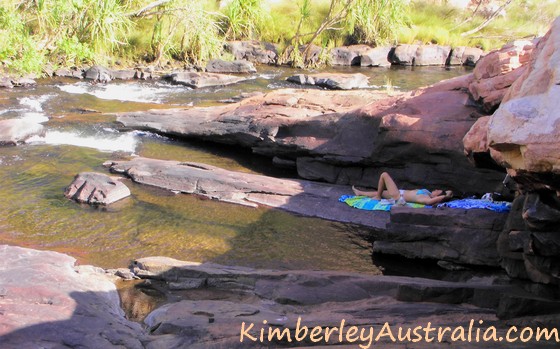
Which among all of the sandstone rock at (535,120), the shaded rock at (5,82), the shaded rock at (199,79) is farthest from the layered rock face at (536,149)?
the shaded rock at (5,82)

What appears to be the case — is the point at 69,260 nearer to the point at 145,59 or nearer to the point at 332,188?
the point at 332,188

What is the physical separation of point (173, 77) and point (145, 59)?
117 inches

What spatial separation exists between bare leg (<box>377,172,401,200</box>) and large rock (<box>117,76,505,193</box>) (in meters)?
0.56

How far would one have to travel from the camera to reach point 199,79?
17.5m

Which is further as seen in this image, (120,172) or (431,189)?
(120,172)

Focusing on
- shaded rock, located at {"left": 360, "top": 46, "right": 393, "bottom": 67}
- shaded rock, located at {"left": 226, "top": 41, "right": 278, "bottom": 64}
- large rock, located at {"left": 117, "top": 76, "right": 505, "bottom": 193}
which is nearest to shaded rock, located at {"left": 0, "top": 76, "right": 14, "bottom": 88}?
large rock, located at {"left": 117, "top": 76, "right": 505, "bottom": 193}

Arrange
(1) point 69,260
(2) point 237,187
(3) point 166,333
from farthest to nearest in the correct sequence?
(2) point 237,187
(1) point 69,260
(3) point 166,333

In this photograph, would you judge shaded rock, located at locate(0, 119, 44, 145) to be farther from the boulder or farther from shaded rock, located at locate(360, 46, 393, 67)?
shaded rock, located at locate(360, 46, 393, 67)

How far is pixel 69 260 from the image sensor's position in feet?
21.1

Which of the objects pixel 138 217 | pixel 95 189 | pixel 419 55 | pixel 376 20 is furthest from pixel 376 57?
pixel 138 217

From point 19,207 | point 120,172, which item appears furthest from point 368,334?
point 120,172

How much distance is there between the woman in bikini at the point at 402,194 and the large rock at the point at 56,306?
4.31m

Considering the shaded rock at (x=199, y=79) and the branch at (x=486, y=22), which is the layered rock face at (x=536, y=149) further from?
the branch at (x=486, y=22)

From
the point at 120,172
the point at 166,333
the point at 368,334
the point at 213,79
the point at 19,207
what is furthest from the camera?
the point at 213,79
